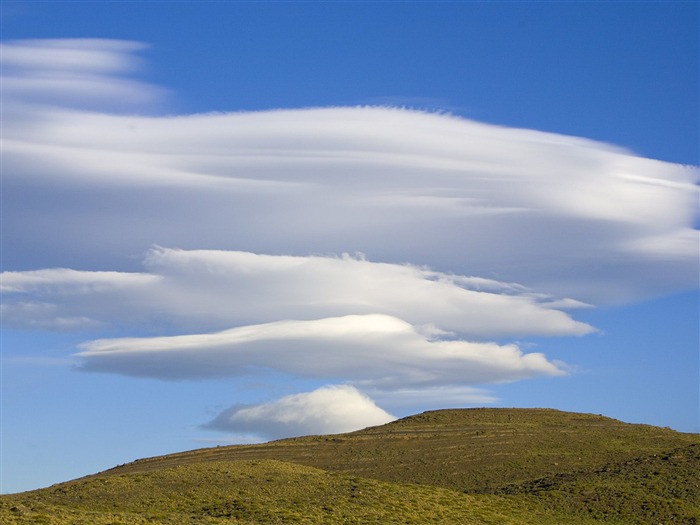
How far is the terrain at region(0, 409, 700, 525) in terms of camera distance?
220ft

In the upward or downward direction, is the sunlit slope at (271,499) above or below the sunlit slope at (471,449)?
below

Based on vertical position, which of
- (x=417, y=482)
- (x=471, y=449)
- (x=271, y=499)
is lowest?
(x=271, y=499)

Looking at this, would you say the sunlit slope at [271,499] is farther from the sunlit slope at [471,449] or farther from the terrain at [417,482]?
the sunlit slope at [471,449]

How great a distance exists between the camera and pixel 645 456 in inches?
3625

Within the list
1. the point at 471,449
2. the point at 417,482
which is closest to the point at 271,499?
the point at 417,482

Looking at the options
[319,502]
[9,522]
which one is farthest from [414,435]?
[9,522]

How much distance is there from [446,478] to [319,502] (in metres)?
20.4

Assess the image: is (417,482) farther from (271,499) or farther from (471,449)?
(271,499)

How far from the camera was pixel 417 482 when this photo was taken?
86.4m

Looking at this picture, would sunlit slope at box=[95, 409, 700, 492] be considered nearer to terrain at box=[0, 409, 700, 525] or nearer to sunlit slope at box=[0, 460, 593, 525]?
terrain at box=[0, 409, 700, 525]

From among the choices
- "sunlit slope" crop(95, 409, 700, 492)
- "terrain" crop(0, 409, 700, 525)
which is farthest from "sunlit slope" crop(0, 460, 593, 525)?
"sunlit slope" crop(95, 409, 700, 492)

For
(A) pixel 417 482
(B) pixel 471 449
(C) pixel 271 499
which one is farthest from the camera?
(B) pixel 471 449

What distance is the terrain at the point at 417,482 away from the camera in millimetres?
67062

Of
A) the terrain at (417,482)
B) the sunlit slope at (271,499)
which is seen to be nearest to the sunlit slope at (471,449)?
the terrain at (417,482)
